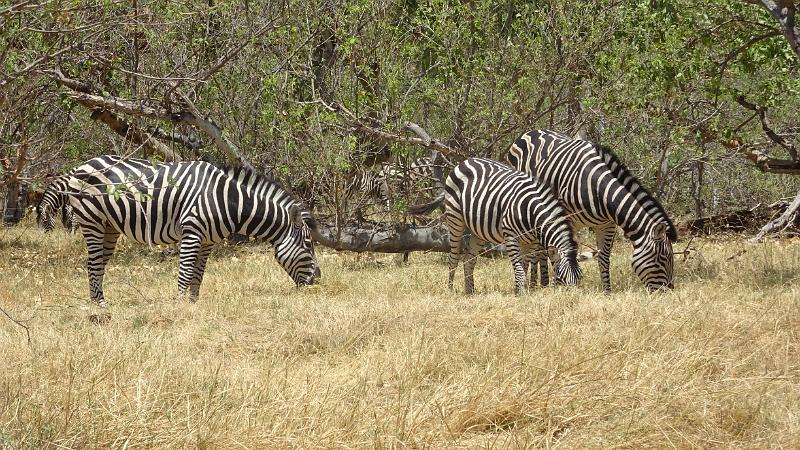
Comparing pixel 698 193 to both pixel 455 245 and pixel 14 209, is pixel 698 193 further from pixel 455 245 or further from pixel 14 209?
pixel 14 209

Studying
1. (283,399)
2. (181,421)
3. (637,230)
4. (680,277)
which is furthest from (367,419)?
(680,277)

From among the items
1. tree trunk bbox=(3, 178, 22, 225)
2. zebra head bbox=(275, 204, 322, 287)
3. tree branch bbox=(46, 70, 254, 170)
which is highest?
tree branch bbox=(46, 70, 254, 170)

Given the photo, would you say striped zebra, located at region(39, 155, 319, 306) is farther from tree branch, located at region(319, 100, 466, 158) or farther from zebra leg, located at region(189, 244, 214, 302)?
tree branch, located at region(319, 100, 466, 158)

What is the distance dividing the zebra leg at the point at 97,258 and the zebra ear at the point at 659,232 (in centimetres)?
624

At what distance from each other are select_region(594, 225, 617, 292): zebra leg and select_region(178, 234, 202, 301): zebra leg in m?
4.70

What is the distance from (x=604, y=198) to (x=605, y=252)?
0.70 metres

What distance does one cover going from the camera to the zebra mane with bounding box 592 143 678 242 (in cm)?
1050

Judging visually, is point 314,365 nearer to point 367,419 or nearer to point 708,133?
point 367,419

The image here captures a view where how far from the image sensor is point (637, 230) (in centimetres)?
1063

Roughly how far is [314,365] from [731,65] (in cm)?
854

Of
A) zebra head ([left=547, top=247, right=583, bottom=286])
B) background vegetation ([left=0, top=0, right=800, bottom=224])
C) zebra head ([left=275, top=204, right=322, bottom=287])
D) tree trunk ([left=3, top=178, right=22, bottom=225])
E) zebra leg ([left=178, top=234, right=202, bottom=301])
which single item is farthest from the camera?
tree trunk ([left=3, top=178, right=22, bottom=225])

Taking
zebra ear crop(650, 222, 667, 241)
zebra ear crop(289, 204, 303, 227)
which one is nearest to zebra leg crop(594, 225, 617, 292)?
zebra ear crop(650, 222, 667, 241)

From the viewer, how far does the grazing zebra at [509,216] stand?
10.2 meters

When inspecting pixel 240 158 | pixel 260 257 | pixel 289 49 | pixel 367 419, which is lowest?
pixel 367 419
